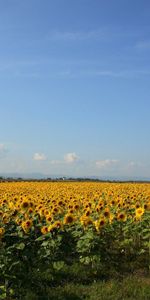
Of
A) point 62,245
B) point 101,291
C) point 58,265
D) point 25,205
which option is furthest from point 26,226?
point 25,205

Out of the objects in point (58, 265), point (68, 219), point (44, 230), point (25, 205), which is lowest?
point (58, 265)

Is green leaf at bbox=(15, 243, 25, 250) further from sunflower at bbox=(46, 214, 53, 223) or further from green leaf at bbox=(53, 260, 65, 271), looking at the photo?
sunflower at bbox=(46, 214, 53, 223)

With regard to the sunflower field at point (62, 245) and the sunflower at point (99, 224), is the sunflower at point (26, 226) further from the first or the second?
the sunflower at point (99, 224)

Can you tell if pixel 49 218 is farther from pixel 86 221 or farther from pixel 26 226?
pixel 26 226

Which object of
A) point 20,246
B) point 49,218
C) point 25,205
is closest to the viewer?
point 20,246

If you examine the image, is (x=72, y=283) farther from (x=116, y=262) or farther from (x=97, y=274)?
(x=116, y=262)

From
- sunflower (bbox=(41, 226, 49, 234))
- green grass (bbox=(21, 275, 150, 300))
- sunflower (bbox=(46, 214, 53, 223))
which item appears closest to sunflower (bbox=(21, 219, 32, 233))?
sunflower (bbox=(41, 226, 49, 234))

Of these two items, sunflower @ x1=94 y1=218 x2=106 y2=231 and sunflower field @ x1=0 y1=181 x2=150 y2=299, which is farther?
sunflower @ x1=94 y1=218 x2=106 y2=231

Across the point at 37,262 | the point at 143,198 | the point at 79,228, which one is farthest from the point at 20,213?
the point at 143,198

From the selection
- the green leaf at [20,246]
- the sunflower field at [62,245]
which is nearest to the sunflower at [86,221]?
the sunflower field at [62,245]

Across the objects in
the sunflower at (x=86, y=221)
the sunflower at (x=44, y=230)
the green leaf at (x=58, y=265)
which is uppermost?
the sunflower at (x=86, y=221)

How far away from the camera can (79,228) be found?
1234 centimetres

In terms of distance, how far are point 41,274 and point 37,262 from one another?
1.02 ft

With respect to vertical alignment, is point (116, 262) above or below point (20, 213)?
below
